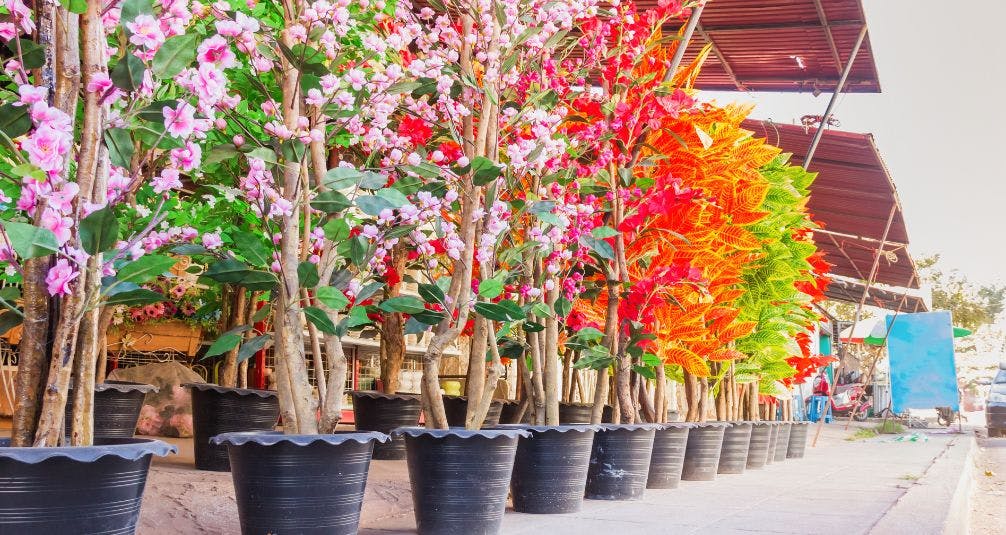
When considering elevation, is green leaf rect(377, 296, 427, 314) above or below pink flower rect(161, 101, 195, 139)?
below

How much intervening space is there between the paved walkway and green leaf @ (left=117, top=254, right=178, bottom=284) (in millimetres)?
1214

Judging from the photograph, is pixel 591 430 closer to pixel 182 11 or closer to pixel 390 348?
pixel 390 348

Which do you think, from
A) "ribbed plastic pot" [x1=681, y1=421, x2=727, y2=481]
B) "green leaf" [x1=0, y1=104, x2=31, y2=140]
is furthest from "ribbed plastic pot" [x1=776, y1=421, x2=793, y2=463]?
"green leaf" [x1=0, y1=104, x2=31, y2=140]

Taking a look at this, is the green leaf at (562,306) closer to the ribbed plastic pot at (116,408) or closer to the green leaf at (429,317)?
the green leaf at (429,317)

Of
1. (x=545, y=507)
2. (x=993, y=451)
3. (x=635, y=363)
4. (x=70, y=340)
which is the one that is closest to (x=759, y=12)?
(x=635, y=363)

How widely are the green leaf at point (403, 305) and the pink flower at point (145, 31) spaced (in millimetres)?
1229

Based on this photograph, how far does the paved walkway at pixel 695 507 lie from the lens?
9.81 feet

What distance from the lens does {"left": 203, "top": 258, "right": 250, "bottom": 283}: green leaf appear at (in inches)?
94.4

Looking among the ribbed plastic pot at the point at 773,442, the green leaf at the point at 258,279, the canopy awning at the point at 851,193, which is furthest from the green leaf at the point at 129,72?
the ribbed plastic pot at the point at 773,442

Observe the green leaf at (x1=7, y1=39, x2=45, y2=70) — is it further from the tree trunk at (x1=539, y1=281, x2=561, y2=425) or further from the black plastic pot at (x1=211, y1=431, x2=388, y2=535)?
the tree trunk at (x1=539, y1=281, x2=561, y2=425)

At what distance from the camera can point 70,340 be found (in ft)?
5.84

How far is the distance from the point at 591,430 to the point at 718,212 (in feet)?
5.35

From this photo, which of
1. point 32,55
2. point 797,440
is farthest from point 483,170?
point 797,440

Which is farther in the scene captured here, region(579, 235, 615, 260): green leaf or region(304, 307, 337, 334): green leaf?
region(579, 235, 615, 260): green leaf
